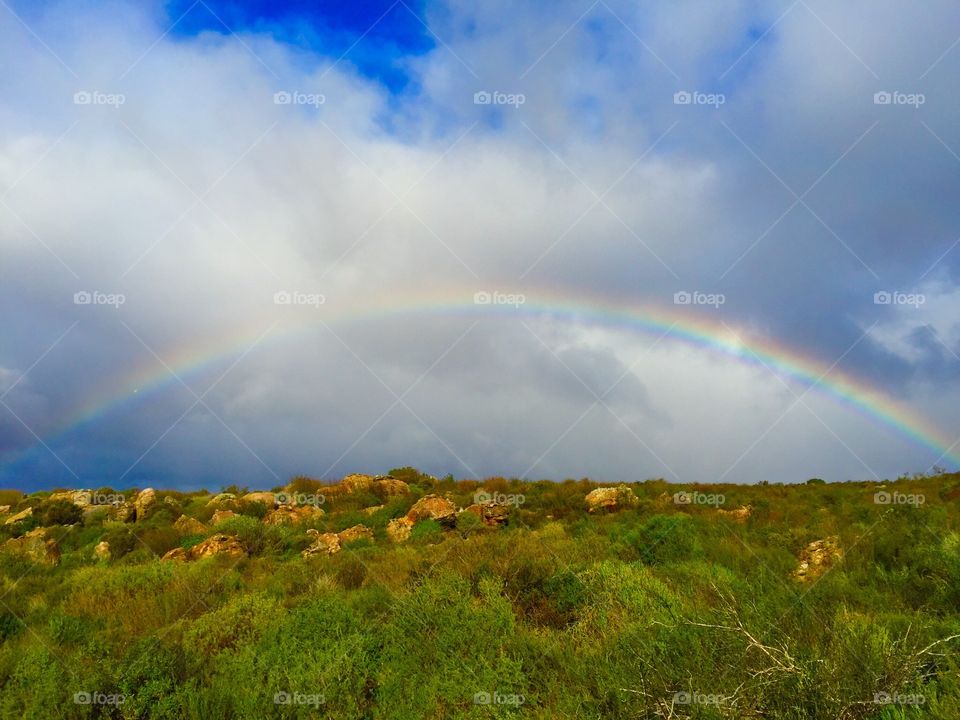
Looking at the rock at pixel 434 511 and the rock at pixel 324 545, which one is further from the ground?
the rock at pixel 434 511

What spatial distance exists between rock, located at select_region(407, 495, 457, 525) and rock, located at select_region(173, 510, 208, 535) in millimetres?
7022

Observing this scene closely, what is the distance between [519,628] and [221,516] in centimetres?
1634

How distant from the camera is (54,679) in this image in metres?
6.45

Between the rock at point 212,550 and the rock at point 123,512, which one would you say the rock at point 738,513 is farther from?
the rock at point 123,512

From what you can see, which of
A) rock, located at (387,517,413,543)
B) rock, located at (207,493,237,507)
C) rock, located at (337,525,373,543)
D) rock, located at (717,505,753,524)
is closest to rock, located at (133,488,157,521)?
rock, located at (207,493,237,507)

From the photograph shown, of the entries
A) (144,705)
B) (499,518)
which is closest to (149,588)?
(144,705)

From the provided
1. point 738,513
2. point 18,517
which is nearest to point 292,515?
point 18,517

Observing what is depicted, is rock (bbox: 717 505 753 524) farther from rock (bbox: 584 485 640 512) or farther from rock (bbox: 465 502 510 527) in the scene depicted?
rock (bbox: 465 502 510 527)

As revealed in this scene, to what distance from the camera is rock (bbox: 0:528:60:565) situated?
51.0 ft

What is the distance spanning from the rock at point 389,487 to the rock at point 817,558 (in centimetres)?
1578

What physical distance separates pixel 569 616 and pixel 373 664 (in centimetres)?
285

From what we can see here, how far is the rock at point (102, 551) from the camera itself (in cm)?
1566

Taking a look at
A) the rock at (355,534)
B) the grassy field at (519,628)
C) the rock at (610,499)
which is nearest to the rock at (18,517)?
the grassy field at (519,628)

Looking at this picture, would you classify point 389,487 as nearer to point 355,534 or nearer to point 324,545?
point 355,534
